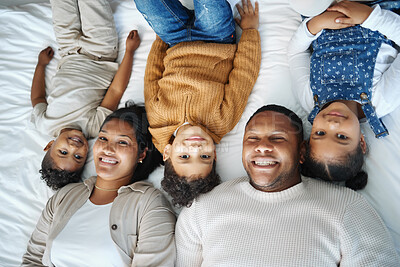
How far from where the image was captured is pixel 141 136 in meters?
1.51

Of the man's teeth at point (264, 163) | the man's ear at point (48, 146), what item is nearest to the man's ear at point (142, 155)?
the man's ear at point (48, 146)

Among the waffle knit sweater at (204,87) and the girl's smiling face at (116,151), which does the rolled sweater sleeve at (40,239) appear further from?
the waffle knit sweater at (204,87)

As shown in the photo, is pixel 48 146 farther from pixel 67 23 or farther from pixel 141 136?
pixel 67 23

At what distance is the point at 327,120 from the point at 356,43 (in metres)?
0.39

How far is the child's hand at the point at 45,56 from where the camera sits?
5.94 ft

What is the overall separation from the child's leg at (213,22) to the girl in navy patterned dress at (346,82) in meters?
0.30

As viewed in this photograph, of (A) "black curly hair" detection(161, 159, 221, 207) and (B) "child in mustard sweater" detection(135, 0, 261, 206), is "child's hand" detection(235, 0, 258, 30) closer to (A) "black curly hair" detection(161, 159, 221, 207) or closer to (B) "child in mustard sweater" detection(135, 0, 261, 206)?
(B) "child in mustard sweater" detection(135, 0, 261, 206)

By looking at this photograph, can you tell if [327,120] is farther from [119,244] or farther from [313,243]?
[119,244]

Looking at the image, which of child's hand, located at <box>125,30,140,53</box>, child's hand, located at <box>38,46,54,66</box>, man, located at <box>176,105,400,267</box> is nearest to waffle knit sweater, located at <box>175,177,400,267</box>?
man, located at <box>176,105,400,267</box>

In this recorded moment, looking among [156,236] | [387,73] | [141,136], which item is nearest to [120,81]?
[141,136]

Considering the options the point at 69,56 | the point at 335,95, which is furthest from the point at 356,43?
the point at 69,56

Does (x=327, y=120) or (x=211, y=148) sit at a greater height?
(x=327, y=120)

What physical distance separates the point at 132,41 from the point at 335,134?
1099mm

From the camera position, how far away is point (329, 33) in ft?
4.46
